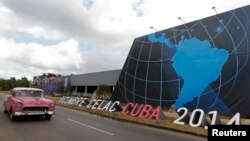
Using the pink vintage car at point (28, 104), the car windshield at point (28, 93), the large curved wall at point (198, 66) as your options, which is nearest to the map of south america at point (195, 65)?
the large curved wall at point (198, 66)

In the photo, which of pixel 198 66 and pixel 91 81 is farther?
pixel 91 81

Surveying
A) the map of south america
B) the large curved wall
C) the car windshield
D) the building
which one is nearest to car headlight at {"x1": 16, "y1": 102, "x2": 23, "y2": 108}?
the car windshield

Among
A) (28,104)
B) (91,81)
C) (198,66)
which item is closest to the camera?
(28,104)

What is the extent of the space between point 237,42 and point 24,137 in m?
20.2

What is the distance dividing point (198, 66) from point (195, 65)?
424 mm

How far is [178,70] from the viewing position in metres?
30.9

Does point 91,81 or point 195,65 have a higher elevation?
point 91,81

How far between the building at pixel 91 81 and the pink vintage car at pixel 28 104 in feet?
140

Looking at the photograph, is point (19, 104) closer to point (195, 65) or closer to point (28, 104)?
point (28, 104)

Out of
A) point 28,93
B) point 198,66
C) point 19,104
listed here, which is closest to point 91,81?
point 198,66

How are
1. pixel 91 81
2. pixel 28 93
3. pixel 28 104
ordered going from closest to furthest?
pixel 28 104, pixel 28 93, pixel 91 81

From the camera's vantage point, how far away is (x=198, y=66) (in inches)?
1131

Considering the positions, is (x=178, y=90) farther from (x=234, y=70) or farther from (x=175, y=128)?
(x=175, y=128)

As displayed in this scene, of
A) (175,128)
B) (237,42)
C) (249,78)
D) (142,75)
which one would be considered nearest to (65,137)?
(175,128)
